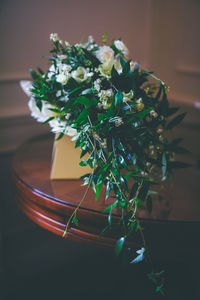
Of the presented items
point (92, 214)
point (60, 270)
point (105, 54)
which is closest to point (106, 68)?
point (105, 54)

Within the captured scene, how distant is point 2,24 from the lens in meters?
1.08

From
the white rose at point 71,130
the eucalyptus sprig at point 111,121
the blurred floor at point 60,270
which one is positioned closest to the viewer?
the eucalyptus sprig at point 111,121

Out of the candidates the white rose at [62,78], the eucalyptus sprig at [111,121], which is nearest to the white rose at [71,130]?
the eucalyptus sprig at [111,121]

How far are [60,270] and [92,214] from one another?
2.64ft

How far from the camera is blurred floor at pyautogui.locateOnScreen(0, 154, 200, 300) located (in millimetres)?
1156

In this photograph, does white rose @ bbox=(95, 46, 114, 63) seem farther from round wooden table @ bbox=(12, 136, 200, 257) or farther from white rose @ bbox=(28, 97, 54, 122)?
round wooden table @ bbox=(12, 136, 200, 257)

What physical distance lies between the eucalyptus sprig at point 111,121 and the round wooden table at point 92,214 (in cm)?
2

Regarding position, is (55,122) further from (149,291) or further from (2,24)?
(149,291)

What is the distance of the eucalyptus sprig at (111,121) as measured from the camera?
58 cm

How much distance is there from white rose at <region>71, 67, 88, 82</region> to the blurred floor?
66 centimetres

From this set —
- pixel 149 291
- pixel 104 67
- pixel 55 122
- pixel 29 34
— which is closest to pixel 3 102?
pixel 29 34

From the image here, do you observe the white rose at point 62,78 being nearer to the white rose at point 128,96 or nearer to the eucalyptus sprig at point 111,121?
the eucalyptus sprig at point 111,121

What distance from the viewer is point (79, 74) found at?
0.67 m

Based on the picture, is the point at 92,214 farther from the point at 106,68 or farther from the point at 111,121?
the point at 106,68
